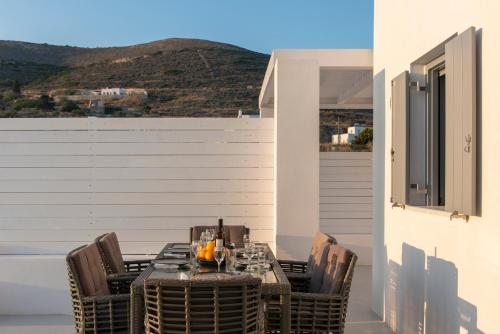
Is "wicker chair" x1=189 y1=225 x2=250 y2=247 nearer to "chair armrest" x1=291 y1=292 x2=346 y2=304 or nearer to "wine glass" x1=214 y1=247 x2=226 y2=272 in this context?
"wine glass" x1=214 y1=247 x2=226 y2=272

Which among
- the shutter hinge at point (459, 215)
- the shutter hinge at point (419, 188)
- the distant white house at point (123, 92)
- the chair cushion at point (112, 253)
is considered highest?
the distant white house at point (123, 92)

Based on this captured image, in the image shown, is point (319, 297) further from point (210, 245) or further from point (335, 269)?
point (210, 245)

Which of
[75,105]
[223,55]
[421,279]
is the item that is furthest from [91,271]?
[223,55]

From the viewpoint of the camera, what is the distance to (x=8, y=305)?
6.47 metres

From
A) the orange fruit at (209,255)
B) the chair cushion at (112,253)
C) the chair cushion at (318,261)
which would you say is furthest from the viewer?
the chair cushion at (112,253)

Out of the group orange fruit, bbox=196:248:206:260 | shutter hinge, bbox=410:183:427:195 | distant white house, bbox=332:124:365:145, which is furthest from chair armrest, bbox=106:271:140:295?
distant white house, bbox=332:124:365:145

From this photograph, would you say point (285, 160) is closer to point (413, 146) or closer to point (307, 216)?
point (307, 216)

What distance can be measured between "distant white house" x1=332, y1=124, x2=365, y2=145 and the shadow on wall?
53.7ft

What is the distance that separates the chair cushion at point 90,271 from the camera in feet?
13.7

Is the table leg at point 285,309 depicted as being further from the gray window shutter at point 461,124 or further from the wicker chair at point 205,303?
the gray window shutter at point 461,124

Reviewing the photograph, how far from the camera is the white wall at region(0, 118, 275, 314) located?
7695mm

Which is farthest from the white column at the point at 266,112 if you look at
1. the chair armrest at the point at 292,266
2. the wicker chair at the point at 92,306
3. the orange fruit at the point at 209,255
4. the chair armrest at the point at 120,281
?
the wicker chair at the point at 92,306

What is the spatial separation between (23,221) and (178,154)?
1.96 metres

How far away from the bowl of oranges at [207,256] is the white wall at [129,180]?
304cm
